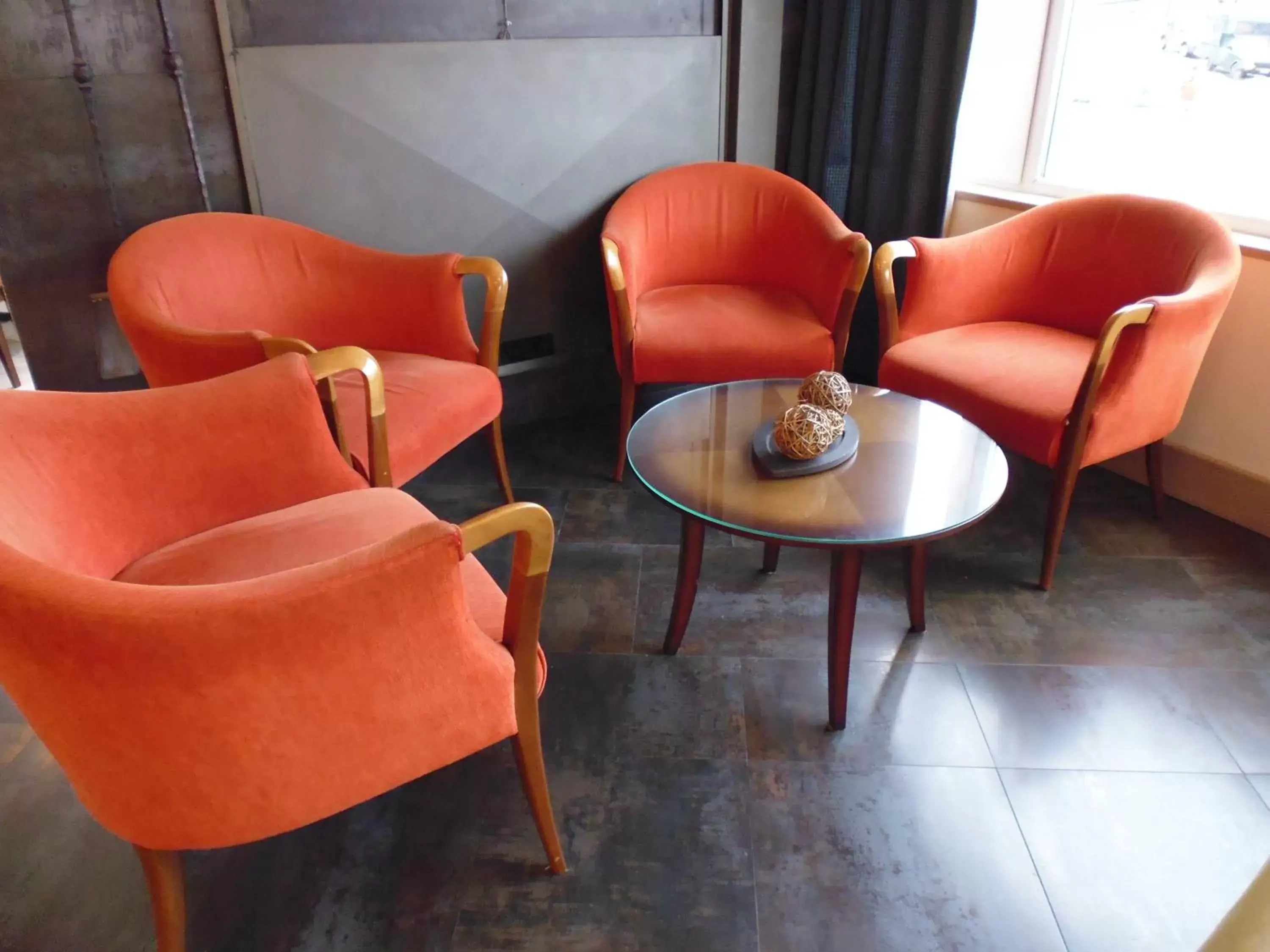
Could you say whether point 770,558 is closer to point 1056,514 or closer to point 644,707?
point 644,707

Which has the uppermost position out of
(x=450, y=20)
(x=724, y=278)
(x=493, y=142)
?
(x=450, y=20)

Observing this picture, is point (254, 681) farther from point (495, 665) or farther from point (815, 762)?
point (815, 762)

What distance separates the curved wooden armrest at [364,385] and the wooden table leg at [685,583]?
0.64 metres

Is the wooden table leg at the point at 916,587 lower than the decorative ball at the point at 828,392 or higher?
lower

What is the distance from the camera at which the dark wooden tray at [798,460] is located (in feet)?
5.48

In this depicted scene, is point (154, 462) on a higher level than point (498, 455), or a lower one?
higher

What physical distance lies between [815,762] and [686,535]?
517 millimetres

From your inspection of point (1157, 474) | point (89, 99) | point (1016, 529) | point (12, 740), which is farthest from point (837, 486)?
point (89, 99)

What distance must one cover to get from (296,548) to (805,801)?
39.3 inches

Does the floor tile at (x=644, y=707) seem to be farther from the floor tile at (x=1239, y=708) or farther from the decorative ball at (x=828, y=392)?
the floor tile at (x=1239, y=708)

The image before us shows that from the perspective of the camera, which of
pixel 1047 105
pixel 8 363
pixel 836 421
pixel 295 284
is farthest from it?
pixel 8 363

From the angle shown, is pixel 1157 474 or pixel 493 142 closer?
pixel 1157 474

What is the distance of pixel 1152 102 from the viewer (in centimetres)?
270

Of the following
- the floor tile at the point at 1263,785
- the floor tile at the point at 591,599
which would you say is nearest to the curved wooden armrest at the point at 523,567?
the floor tile at the point at 591,599
